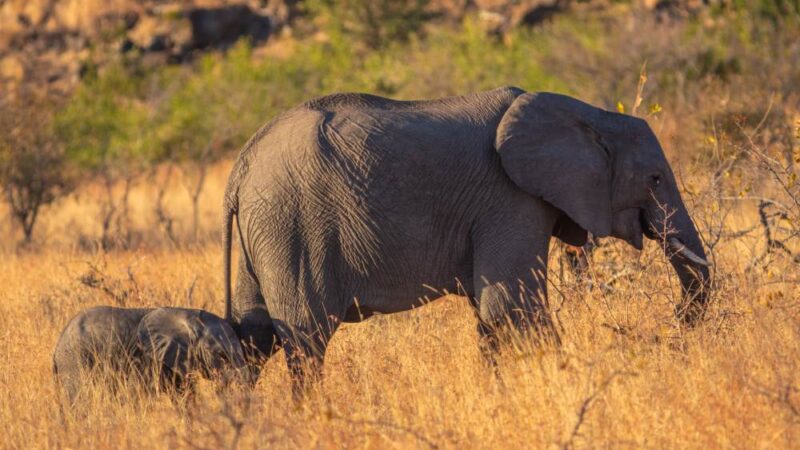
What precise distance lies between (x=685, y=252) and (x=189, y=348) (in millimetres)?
2857

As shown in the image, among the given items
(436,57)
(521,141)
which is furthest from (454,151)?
(436,57)

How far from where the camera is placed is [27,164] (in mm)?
16656

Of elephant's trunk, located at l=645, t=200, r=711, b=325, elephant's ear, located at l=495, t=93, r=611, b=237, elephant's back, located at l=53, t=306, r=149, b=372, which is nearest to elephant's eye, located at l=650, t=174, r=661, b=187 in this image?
elephant's trunk, located at l=645, t=200, r=711, b=325

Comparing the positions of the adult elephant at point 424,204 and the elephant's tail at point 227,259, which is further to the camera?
the elephant's tail at point 227,259

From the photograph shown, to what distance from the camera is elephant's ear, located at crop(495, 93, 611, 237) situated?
7414 millimetres

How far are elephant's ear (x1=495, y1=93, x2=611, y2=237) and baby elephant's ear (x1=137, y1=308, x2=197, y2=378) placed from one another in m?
2.00

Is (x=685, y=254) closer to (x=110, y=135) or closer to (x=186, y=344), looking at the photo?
(x=186, y=344)

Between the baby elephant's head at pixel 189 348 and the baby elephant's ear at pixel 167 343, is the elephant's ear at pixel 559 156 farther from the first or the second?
the baby elephant's ear at pixel 167 343

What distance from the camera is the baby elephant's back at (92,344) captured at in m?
7.25

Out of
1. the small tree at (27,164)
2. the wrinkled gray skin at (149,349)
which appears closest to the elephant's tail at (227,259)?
the wrinkled gray skin at (149,349)

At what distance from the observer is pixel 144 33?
155ft

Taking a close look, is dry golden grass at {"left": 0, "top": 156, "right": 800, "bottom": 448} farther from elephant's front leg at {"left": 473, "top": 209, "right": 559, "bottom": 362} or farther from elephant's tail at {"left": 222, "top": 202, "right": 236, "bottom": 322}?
elephant's tail at {"left": 222, "top": 202, "right": 236, "bottom": 322}

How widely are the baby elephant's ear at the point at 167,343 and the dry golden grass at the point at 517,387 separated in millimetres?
244

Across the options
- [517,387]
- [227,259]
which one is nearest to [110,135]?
[227,259]
